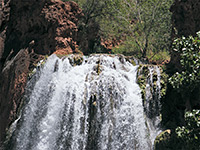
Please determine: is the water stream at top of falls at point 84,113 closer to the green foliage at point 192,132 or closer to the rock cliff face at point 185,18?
the green foliage at point 192,132

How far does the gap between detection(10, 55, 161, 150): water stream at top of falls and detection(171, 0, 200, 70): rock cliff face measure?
2.90m

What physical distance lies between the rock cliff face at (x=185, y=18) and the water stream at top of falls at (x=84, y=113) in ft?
9.52

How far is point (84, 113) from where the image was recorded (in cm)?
940

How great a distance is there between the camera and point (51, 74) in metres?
11.4

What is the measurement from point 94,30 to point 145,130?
1079 cm

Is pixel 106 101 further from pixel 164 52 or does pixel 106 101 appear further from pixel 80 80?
pixel 164 52

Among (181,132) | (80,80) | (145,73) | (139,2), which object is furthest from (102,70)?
(139,2)

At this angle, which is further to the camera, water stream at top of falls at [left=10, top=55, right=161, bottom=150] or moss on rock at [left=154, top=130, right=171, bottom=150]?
water stream at top of falls at [left=10, top=55, right=161, bottom=150]

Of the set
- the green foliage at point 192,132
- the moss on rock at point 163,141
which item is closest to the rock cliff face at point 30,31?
the moss on rock at point 163,141

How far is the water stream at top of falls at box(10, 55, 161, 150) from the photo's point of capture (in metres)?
9.02

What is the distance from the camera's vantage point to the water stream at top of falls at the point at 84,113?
9022 millimetres

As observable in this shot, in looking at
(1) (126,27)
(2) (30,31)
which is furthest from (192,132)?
(1) (126,27)

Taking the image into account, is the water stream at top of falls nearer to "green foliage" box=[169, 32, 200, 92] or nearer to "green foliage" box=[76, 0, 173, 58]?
"green foliage" box=[169, 32, 200, 92]

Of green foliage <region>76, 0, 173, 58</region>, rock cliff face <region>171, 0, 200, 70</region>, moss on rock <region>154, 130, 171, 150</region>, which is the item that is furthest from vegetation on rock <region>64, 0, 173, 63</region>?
moss on rock <region>154, 130, 171, 150</region>
